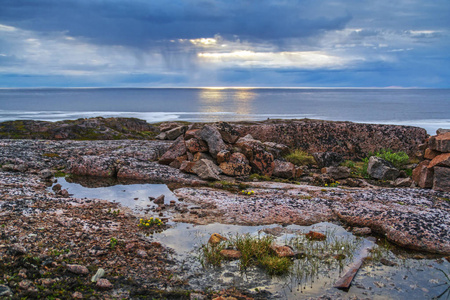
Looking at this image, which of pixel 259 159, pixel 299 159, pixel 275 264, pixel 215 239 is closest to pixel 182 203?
pixel 215 239

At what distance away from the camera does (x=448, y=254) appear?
7.89 meters

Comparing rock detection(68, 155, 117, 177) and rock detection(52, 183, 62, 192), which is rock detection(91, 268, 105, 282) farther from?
rock detection(68, 155, 117, 177)

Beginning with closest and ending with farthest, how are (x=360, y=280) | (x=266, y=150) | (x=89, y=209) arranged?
(x=360, y=280) → (x=89, y=209) → (x=266, y=150)

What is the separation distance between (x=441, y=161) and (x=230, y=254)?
386 inches

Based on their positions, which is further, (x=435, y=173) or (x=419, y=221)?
(x=435, y=173)

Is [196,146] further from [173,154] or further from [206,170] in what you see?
[206,170]

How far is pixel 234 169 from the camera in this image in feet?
48.7

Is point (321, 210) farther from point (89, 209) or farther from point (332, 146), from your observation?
point (332, 146)

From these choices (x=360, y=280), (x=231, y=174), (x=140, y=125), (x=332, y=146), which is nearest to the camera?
(x=360, y=280)

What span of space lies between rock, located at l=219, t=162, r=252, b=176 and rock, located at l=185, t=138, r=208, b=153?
1376mm

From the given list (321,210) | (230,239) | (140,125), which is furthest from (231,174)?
(140,125)

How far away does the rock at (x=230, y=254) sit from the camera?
7.53 m

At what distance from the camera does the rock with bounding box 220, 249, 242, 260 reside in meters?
7.53

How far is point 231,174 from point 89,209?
651cm
